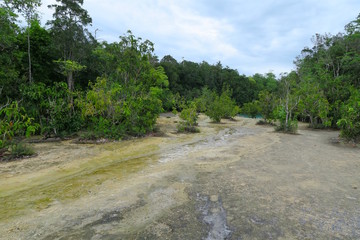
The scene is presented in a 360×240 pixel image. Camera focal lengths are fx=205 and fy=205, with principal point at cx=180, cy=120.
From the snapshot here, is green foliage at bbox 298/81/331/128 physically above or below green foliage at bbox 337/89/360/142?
above

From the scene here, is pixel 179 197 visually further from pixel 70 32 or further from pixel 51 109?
pixel 70 32

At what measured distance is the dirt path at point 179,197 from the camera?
251cm

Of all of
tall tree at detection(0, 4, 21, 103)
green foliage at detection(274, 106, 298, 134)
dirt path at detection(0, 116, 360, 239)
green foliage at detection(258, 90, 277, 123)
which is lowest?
dirt path at detection(0, 116, 360, 239)

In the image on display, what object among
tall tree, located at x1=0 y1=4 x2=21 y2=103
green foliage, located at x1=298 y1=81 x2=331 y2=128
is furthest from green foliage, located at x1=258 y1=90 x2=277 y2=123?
tall tree, located at x1=0 y1=4 x2=21 y2=103

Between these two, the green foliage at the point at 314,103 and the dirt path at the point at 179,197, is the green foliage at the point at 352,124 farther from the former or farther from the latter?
the green foliage at the point at 314,103

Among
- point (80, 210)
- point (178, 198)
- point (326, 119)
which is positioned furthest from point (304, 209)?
point (326, 119)

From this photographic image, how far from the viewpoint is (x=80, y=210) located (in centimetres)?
296

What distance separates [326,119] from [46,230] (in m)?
15.7

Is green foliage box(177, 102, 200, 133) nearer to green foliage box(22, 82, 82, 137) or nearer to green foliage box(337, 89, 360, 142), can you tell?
green foliage box(22, 82, 82, 137)

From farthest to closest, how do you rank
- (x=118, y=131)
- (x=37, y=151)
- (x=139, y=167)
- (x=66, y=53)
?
(x=66, y=53) < (x=118, y=131) < (x=37, y=151) < (x=139, y=167)

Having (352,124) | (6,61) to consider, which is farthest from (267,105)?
(6,61)

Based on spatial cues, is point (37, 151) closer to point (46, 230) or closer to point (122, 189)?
point (122, 189)

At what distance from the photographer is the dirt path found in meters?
2.51

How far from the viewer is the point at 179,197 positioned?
11.2 feet
